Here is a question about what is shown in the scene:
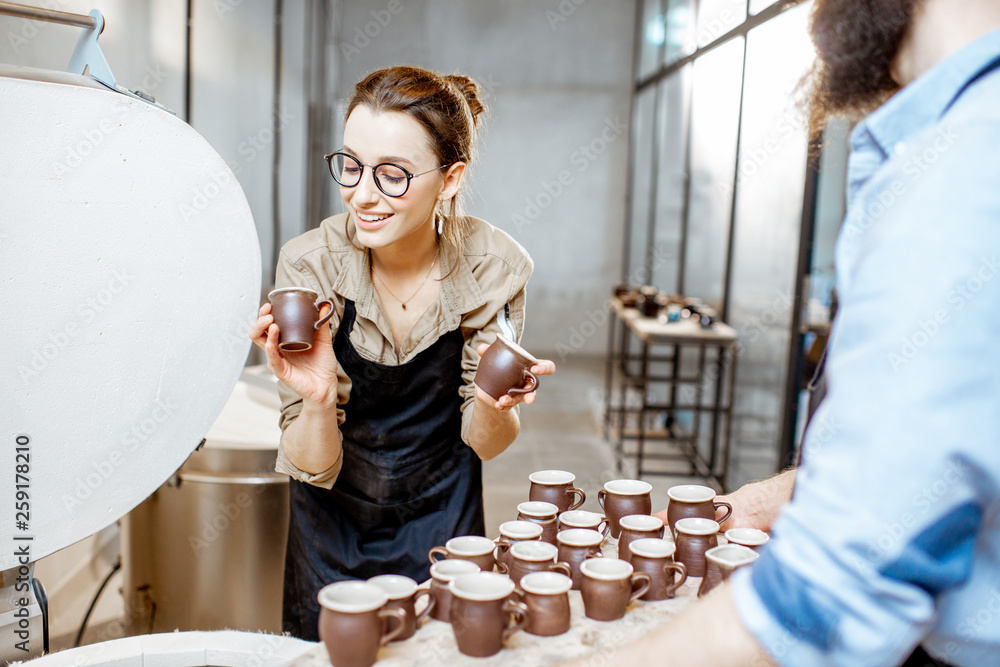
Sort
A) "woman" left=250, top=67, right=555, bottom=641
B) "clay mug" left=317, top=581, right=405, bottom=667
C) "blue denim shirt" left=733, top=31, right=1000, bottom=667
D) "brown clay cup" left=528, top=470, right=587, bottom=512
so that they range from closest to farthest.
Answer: "blue denim shirt" left=733, top=31, right=1000, bottom=667 → "clay mug" left=317, top=581, right=405, bottom=667 → "brown clay cup" left=528, top=470, right=587, bottom=512 → "woman" left=250, top=67, right=555, bottom=641

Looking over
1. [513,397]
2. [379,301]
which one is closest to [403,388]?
[379,301]

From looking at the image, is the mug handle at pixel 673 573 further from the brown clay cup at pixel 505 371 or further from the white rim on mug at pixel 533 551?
the brown clay cup at pixel 505 371

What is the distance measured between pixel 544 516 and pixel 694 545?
23 centimetres

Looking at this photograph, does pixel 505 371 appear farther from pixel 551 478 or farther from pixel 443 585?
pixel 443 585

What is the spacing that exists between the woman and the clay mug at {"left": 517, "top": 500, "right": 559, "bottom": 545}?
10.9 inches

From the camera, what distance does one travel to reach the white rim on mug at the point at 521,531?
3.78 feet

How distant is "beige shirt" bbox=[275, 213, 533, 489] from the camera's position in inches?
62.6

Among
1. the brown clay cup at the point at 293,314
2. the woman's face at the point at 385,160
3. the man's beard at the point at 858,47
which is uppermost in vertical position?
the man's beard at the point at 858,47

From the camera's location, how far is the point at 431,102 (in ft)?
4.88

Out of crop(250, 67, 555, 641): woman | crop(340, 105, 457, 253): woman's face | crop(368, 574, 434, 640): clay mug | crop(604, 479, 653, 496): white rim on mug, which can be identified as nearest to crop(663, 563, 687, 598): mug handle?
crop(604, 479, 653, 496): white rim on mug

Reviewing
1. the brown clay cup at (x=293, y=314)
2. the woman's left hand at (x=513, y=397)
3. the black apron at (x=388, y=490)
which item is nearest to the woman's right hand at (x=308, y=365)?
the brown clay cup at (x=293, y=314)

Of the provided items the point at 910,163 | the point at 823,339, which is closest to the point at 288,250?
the point at 910,163

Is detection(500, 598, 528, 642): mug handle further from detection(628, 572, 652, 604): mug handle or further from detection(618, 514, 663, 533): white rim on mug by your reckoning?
detection(618, 514, 663, 533): white rim on mug

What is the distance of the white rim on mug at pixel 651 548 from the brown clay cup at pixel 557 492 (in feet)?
0.67
